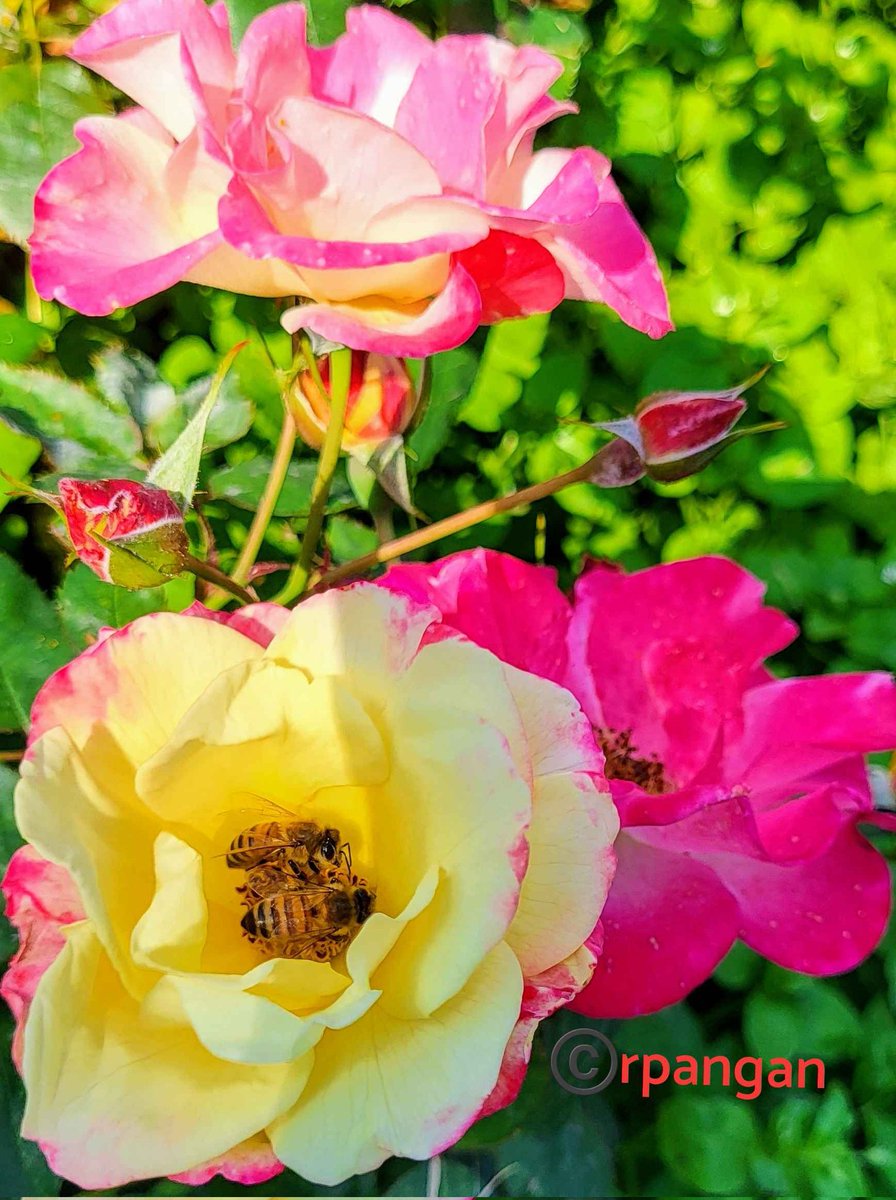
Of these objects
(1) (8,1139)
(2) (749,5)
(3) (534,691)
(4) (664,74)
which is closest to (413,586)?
(3) (534,691)

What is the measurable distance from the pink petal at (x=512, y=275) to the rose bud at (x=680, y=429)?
78 millimetres

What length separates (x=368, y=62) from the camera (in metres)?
0.42

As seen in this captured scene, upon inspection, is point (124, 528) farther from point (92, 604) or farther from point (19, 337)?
point (19, 337)

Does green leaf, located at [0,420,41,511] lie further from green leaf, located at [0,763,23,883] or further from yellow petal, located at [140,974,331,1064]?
yellow petal, located at [140,974,331,1064]

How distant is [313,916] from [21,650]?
215 millimetres

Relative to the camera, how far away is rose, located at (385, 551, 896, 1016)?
1.50 ft

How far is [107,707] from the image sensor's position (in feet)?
1.26

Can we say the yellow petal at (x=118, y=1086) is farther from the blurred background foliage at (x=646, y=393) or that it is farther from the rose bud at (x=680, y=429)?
the rose bud at (x=680, y=429)

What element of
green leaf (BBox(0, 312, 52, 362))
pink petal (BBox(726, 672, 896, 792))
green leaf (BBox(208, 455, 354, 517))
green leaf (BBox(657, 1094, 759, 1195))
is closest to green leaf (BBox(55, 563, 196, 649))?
green leaf (BBox(208, 455, 354, 517))

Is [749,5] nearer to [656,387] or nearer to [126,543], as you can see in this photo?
[656,387]

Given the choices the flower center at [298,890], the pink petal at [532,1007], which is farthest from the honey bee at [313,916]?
the pink petal at [532,1007]

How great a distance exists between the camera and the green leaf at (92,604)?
21.8 inches

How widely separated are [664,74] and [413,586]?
2.23 feet

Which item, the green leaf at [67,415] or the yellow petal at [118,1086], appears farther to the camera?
the green leaf at [67,415]
